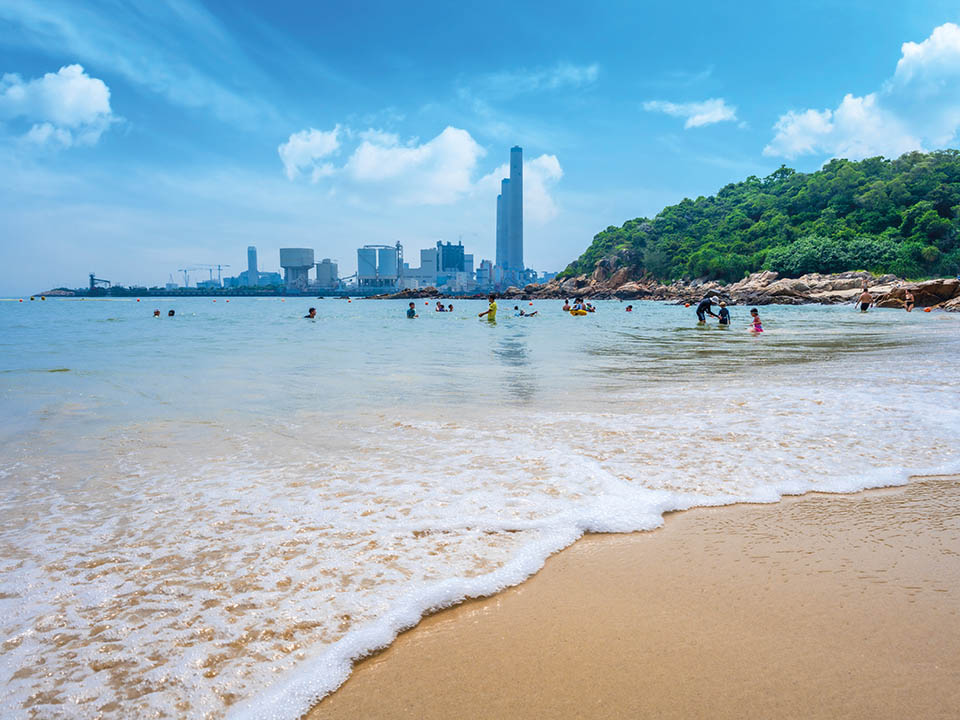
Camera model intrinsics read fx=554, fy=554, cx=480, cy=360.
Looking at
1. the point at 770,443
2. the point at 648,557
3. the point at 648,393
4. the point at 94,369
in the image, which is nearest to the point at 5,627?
the point at 648,557

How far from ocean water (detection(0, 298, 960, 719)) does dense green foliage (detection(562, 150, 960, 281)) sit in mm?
74871

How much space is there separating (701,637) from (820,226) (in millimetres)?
99052

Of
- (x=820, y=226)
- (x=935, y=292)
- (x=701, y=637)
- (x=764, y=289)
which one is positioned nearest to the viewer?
(x=701, y=637)

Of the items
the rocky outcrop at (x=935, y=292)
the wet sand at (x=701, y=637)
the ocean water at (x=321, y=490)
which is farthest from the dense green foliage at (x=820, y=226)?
the wet sand at (x=701, y=637)

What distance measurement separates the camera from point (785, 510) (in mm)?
4070

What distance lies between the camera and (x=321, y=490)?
14.8 ft

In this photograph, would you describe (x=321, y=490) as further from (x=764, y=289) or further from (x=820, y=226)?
(x=820, y=226)

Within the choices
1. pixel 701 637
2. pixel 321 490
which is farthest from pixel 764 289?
pixel 701 637

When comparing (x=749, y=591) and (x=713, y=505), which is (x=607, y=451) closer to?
(x=713, y=505)

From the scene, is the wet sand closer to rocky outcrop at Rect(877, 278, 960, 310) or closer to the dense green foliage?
rocky outcrop at Rect(877, 278, 960, 310)

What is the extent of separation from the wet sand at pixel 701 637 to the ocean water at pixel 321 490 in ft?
0.78

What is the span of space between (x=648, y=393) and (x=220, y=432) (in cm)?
629

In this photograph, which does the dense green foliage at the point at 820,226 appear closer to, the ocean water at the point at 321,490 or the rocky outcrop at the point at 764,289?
the rocky outcrop at the point at 764,289

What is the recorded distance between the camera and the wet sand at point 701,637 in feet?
7.04
